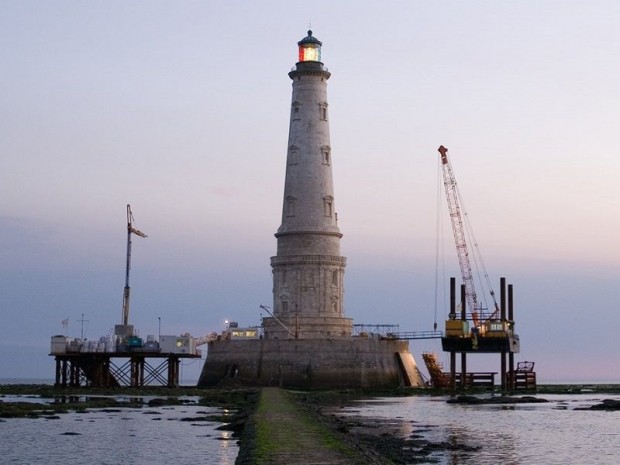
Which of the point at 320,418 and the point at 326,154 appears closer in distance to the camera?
the point at 320,418

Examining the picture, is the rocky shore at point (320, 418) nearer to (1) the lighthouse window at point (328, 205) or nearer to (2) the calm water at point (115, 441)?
(2) the calm water at point (115, 441)

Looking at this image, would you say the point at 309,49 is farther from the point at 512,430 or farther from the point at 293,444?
the point at 293,444

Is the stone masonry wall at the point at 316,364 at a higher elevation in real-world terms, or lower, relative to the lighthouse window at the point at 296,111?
lower

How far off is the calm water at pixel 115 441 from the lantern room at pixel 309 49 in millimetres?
47709

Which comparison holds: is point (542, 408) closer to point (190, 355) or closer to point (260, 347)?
point (260, 347)

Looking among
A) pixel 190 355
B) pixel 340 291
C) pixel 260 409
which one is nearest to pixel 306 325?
pixel 340 291

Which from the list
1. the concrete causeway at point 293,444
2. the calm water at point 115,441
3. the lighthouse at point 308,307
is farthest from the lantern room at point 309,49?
the concrete causeway at point 293,444

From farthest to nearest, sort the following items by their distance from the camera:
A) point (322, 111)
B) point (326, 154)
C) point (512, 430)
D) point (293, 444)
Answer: point (322, 111), point (326, 154), point (512, 430), point (293, 444)

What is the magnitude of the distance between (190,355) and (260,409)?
150 feet

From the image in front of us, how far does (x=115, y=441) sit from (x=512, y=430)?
65.1ft

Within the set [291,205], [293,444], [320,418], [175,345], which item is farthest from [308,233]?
[293,444]

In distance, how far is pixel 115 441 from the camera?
141ft

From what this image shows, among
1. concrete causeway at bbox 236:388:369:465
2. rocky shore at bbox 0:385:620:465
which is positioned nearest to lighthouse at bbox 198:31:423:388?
rocky shore at bbox 0:385:620:465

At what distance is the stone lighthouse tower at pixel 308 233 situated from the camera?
92.2 metres
